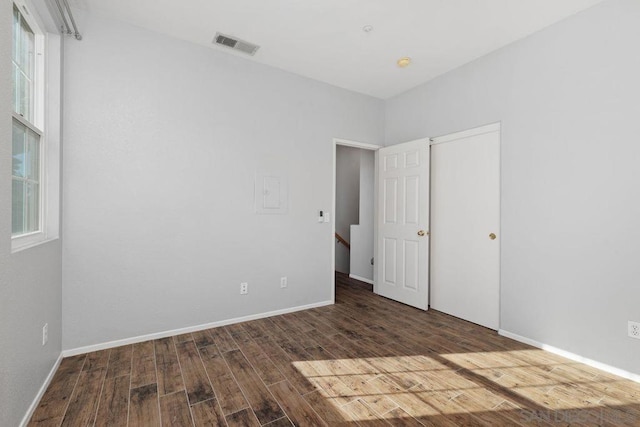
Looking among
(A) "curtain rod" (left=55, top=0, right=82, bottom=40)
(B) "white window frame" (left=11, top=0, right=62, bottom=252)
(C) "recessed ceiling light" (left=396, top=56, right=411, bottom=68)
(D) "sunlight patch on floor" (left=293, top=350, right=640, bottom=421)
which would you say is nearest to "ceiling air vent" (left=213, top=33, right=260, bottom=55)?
(A) "curtain rod" (left=55, top=0, right=82, bottom=40)

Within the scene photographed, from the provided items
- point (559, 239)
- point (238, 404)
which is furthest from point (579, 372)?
point (238, 404)

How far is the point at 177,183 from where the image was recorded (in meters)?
2.87

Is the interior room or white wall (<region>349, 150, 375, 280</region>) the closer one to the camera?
the interior room

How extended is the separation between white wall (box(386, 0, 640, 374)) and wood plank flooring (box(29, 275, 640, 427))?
0.41 m

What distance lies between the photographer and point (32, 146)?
6.83 ft

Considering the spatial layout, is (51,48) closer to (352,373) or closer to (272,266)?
(272,266)

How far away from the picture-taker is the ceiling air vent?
9.41 feet

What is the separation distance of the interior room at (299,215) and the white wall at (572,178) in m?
0.02

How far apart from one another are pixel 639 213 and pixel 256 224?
3.25 m

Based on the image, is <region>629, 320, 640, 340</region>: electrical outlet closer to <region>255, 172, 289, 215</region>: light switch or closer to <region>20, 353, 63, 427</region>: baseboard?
<region>255, 172, 289, 215</region>: light switch

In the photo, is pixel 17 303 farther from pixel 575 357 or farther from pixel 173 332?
pixel 575 357

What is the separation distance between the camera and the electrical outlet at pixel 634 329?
84.4 inches

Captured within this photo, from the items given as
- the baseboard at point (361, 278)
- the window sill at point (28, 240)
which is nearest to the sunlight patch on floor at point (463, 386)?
the window sill at point (28, 240)

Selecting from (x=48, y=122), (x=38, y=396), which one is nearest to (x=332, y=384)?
(x=38, y=396)
